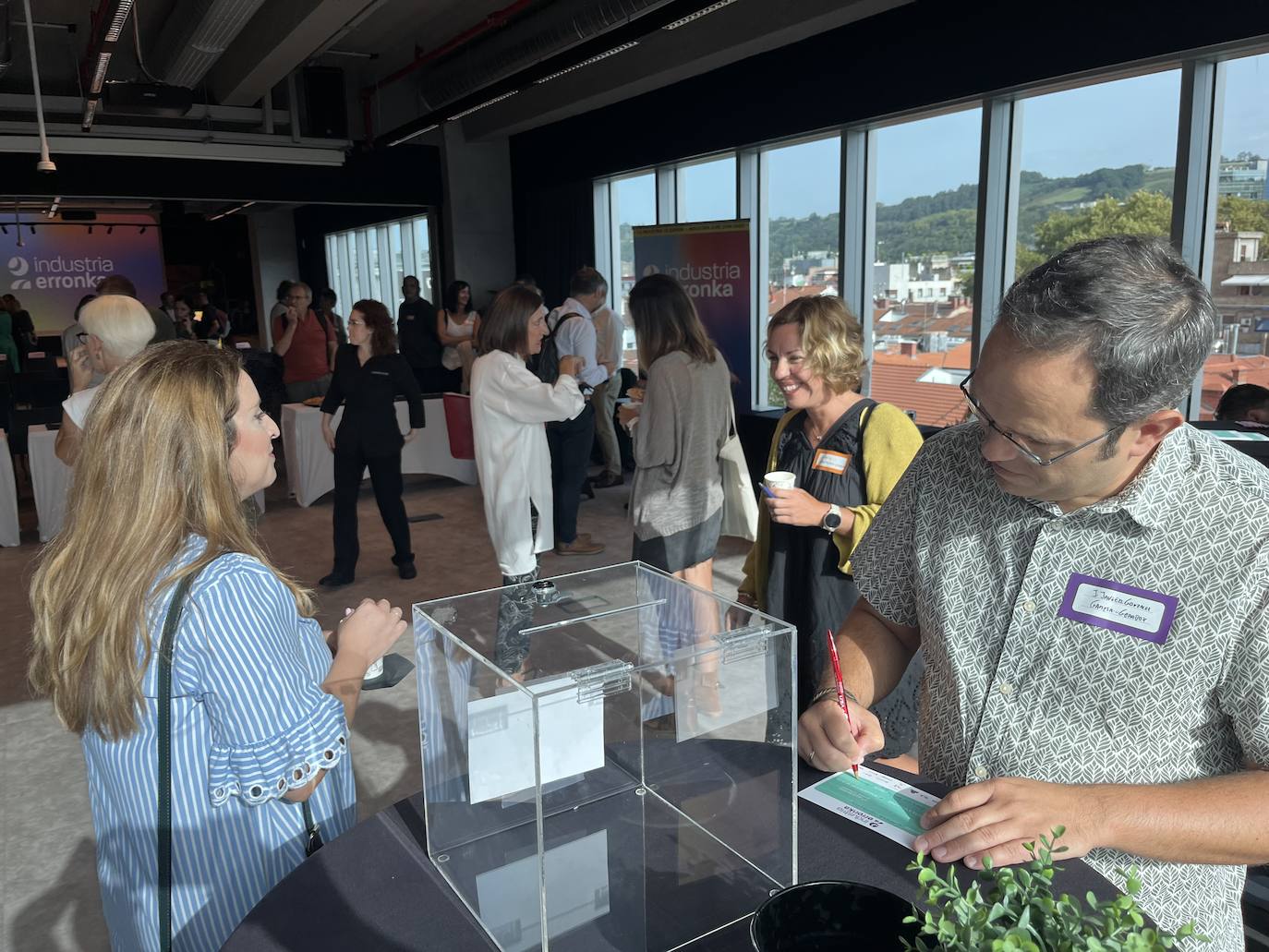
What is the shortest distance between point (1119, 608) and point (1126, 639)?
0.04 meters

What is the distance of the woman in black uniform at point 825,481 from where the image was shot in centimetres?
220

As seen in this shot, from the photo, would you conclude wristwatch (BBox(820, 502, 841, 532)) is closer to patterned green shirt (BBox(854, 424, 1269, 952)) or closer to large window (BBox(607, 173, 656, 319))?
patterned green shirt (BBox(854, 424, 1269, 952))

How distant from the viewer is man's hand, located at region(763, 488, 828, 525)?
2.17m

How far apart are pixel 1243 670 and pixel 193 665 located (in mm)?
1237

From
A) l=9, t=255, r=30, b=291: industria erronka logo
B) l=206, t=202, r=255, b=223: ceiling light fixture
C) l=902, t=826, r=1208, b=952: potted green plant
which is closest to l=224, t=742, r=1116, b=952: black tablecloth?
l=902, t=826, r=1208, b=952: potted green plant

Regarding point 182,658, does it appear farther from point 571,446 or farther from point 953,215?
point 953,215

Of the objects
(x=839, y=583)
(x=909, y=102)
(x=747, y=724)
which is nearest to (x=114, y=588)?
(x=747, y=724)

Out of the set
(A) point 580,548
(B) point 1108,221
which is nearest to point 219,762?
(A) point 580,548

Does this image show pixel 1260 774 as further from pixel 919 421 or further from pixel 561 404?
pixel 919 421

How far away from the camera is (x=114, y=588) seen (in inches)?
44.2

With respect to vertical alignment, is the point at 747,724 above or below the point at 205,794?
above

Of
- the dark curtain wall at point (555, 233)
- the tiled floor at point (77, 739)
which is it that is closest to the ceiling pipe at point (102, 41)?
the tiled floor at point (77, 739)

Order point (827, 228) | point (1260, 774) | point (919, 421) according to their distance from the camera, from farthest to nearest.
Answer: point (827, 228)
point (919, 421)
point (1260, 774)

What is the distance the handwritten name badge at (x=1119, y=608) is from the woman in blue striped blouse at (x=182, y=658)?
98 cm
